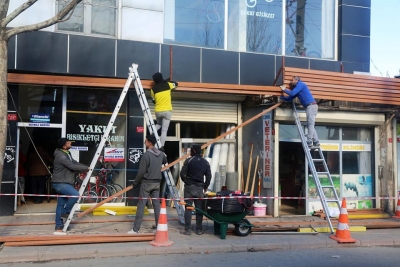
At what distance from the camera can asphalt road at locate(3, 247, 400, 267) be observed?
841 centimetres

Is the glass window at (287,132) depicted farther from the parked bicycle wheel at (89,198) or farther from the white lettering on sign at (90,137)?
the parked bicycle wheel at (89,198)

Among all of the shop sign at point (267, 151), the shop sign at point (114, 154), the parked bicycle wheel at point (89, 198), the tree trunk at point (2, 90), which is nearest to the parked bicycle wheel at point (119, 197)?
the parked bicycle wheel at point (89, 198)

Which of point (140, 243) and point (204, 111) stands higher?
point (204, 111)

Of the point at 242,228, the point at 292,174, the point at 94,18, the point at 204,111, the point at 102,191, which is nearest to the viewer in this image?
the point at 242,228

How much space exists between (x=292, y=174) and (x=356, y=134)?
86.7 inches

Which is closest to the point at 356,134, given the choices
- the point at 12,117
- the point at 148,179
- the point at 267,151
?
the point at 267,151

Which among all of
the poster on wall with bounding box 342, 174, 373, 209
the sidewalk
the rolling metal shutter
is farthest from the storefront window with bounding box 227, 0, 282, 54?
the sidewalk

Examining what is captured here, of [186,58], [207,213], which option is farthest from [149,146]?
[186,58]

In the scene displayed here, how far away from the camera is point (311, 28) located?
15242 millimetres

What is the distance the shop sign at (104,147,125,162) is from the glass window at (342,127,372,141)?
6.32 m

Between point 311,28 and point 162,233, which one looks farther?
point 311,28

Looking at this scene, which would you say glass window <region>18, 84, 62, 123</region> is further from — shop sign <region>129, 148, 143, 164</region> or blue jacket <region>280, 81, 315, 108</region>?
blue jacket <region>280, 81, 315, 108</region>

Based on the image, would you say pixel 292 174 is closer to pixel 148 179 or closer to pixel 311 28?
pixel 311 28

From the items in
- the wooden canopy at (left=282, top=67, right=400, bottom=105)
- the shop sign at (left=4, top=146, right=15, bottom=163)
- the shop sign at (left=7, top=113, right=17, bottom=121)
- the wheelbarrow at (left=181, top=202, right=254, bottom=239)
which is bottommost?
the wheelbarrow at (left=181, top=202, right=254, bottom=239)
